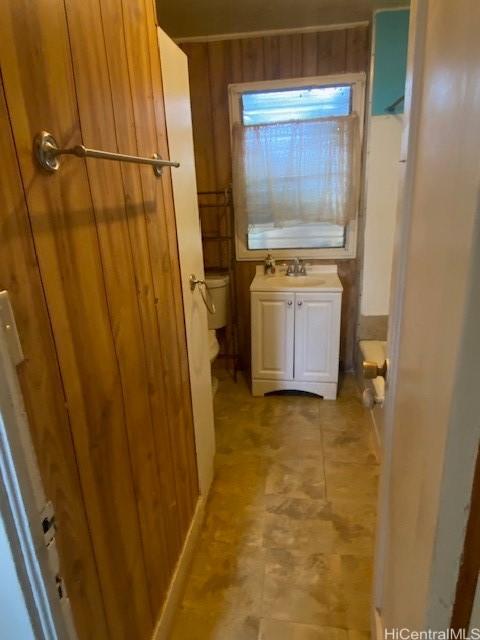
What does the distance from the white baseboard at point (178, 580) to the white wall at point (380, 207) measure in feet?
5.66

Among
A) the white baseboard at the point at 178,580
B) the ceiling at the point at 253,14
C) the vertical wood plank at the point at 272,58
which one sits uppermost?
the ceiling at the point at 253,14

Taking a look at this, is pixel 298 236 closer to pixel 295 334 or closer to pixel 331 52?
pixel 295 334

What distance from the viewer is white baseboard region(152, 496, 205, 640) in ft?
4.28

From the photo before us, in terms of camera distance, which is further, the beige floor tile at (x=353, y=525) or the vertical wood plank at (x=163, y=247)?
the beige floor tile at (x=353, y=525)

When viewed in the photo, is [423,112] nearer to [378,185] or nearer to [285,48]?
[378,185]

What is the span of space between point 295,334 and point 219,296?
63 cm

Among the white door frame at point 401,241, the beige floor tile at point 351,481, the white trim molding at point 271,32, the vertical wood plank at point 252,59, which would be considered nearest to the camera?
the white door frame at point 401,241

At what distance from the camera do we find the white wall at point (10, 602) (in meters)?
0.63

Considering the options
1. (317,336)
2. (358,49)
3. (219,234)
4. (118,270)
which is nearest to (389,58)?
(358,49)

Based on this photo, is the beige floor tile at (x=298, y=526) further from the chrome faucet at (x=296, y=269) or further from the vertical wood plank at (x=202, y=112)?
the vertical wood plank at (x=202, y=112)

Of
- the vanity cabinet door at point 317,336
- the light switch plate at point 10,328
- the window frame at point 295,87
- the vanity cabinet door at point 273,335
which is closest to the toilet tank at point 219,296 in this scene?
the window frame at point 295,87

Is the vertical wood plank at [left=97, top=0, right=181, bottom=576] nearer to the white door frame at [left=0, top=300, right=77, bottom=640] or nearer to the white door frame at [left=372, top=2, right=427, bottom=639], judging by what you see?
the white door frame at [left=0, top=300, right=77, bottom=640]

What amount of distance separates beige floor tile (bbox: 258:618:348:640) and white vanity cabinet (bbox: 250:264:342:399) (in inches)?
61.0

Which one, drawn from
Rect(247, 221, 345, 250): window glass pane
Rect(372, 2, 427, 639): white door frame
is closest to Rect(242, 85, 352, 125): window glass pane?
Rect(247, 221, 345, 250): window glass pane
